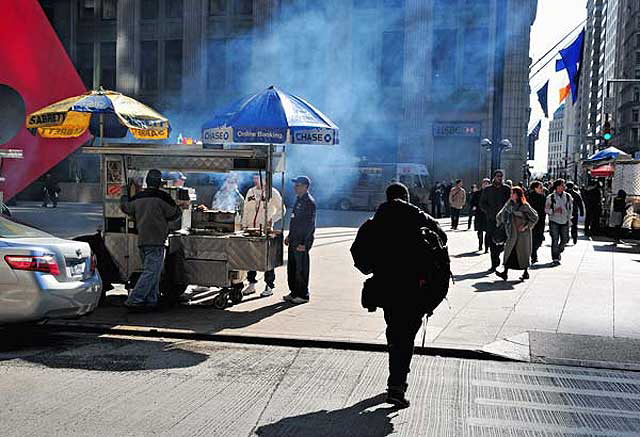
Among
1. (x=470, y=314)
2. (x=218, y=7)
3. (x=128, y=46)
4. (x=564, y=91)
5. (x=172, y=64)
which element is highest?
(x=218, y=7)

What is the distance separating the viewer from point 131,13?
39906 mm

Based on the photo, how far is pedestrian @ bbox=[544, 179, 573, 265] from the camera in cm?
1350

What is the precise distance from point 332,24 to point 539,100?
32.8 ft

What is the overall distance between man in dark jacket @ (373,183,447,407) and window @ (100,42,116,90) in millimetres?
39277

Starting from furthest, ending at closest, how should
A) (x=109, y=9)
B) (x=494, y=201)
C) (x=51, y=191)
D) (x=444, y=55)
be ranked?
(x=109, y=9)
(x=51, y=191)
(x=444, y=55)
(x=494, y=201)

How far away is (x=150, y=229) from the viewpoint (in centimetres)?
799

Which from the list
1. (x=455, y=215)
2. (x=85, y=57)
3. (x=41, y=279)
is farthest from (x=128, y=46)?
(x=41, y=279)

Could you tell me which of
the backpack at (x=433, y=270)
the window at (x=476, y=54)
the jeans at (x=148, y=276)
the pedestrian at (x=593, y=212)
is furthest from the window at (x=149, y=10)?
the backpack at (x=433, y=270)

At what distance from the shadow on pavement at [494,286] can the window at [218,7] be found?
30.9 metres

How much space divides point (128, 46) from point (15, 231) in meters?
34.9

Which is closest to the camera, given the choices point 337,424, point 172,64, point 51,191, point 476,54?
point 337,424

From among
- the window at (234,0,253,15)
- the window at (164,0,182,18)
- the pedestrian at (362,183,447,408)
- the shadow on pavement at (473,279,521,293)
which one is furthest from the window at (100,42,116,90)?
the pedestrian at (362,183,447,408)

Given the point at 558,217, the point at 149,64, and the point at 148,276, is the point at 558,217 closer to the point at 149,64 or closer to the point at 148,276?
the point at 148,276

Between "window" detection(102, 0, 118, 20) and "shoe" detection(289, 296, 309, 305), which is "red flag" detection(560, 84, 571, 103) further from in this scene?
"window" detection(102, 0, 118, 20)
